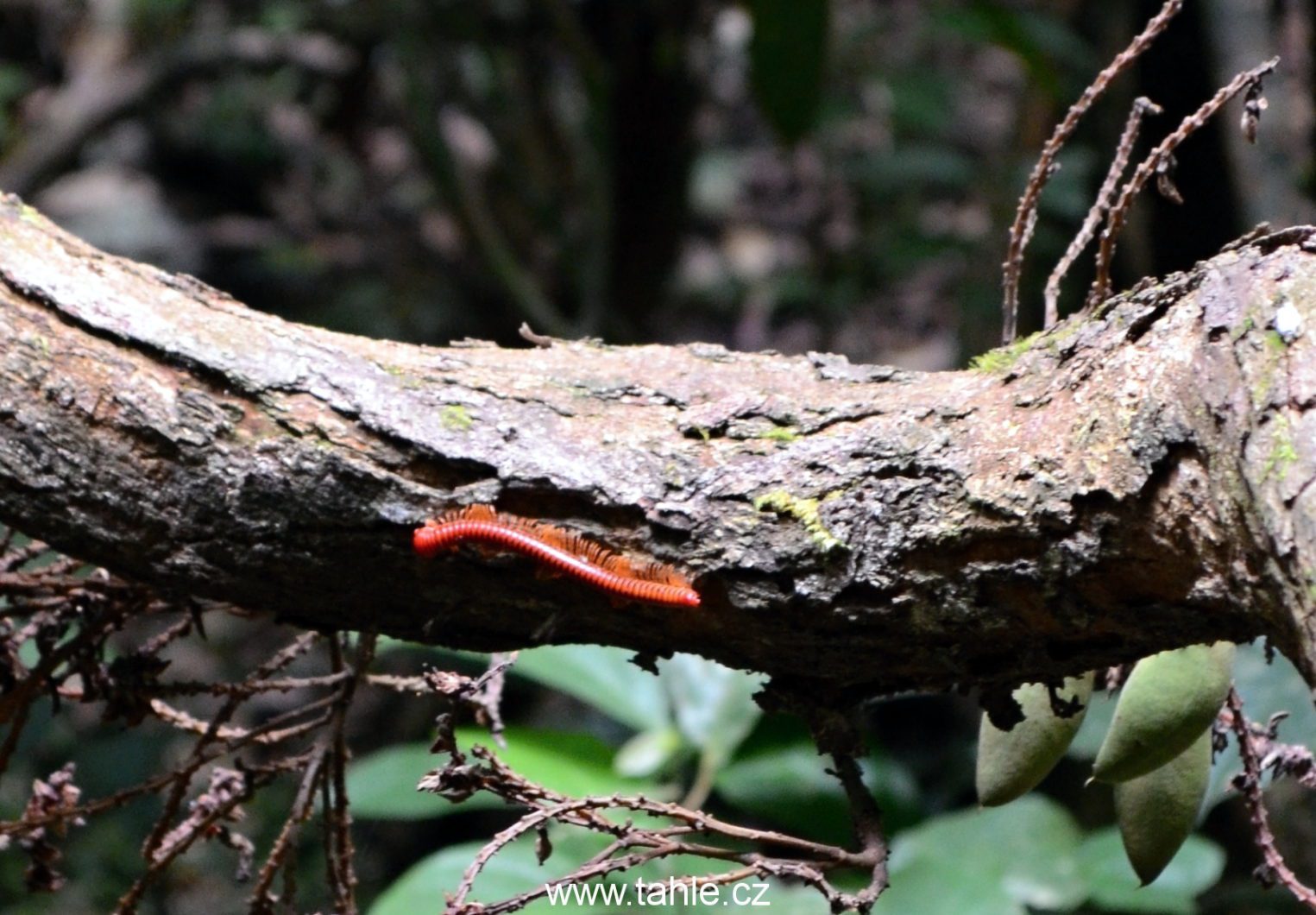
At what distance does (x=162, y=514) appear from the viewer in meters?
0.99

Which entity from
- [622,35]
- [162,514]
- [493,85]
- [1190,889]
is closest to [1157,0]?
[622,35]

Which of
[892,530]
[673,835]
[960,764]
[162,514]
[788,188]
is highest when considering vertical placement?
[788,188]

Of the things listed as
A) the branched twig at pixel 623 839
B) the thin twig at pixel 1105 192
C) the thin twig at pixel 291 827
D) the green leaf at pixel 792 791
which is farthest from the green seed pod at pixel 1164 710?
the green leaf at pixel 792 791

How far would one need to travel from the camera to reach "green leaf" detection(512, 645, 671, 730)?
2225 mm

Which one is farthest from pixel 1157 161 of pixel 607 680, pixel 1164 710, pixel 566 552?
pixel 607 680

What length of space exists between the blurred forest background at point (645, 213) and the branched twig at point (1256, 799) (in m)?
0.59

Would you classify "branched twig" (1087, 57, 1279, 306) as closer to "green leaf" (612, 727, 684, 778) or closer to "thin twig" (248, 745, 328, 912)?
"thin twig" (248, 745, 328, 912)

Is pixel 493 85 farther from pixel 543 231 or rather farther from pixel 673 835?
pixel 673 835

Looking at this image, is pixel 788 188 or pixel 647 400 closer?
pixel 647 400

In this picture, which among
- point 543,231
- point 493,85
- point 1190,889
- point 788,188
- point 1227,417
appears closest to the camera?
point 1227,417

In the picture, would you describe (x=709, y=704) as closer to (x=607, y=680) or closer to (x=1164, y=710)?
(x=607, y=680)

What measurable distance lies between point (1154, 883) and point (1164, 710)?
4.43 ft

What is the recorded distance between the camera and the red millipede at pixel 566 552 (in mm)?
929

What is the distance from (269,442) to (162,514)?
103 mm
